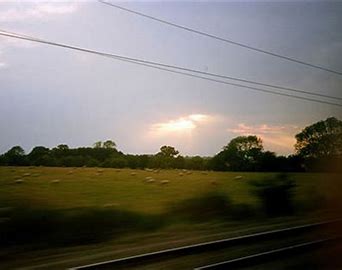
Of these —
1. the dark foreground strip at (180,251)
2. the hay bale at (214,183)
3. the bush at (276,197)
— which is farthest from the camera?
the hay bale at (214,183)

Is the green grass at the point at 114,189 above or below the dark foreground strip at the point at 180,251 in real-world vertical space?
above

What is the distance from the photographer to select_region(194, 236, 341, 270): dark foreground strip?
9.30 m

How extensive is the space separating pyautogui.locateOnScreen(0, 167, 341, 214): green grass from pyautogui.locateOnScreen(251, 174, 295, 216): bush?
47 cm

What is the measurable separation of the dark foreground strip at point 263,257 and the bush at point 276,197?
717cm

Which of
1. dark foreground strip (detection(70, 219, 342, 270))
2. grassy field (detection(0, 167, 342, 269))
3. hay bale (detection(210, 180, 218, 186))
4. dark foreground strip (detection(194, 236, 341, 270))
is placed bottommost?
dark foreground strip (detection(194, 236, 341, 270))

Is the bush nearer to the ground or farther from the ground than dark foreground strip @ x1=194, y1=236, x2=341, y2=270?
farther from the ground

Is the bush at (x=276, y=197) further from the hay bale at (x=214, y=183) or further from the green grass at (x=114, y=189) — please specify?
the hay bale at (x=214, y=183)

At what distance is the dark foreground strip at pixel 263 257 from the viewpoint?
9297 millimetres

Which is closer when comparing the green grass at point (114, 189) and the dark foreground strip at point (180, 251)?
the dark foreground strip at point (180, 251)

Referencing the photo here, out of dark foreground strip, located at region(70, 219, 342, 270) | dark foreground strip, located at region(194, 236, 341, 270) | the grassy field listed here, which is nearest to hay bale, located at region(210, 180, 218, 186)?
the grassy field

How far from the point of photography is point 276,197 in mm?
19688

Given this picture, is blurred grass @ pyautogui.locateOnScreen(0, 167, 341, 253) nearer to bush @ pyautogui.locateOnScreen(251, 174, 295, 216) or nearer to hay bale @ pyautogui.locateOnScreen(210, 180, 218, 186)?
hay bale @ pyautogui.locateOnScreen(210, 180, 218, 186)

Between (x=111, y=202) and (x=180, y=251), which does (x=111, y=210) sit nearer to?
(x=111, y=202)

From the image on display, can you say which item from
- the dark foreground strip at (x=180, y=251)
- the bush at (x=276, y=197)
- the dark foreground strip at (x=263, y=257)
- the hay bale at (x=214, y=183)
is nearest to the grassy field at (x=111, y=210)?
the hay bale at (x=214, y=183)
